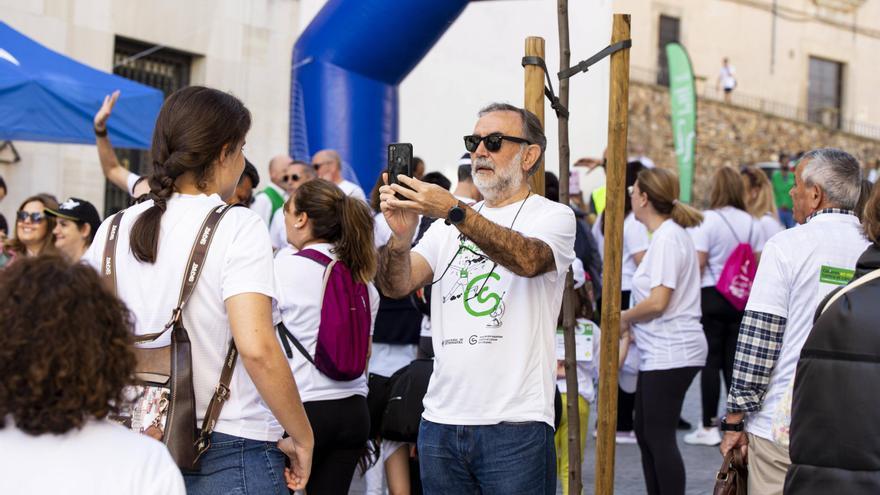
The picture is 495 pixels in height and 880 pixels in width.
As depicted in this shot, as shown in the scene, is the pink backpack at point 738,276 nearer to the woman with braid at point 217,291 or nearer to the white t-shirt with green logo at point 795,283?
the white t-shirt with green logo at point 795,283

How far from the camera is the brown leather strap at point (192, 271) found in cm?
270

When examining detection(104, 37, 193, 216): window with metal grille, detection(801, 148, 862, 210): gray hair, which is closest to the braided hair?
detection(801, 148, 862, 210): gray hair

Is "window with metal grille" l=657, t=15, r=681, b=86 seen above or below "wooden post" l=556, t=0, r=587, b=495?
above

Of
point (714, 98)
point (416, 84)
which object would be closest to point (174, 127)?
point (416, 84)

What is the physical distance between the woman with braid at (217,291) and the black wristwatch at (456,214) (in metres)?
0.57

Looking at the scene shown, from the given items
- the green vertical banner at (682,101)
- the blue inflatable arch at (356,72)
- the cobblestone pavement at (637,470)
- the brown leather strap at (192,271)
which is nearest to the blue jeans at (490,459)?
the brown leather strap at (192,271)

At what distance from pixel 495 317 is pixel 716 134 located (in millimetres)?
30861

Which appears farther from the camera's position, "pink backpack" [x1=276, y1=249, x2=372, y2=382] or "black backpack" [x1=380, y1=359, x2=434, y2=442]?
"black backpack" [x1=380, y1=359, x2=434, y2=442]

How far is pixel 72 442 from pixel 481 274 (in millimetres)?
1784

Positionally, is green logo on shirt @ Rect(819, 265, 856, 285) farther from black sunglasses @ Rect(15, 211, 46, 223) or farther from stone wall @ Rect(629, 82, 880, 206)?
stone wall @ Rect(629, 82, 880, 206)

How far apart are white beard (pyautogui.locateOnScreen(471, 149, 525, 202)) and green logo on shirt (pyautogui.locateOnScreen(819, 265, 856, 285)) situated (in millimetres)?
1161

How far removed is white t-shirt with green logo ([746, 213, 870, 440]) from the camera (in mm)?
3859

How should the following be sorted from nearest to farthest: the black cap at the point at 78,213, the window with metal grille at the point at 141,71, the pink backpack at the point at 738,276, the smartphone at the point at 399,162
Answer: the smartphone at the point at 399,162 → the black cap at the point at 78,213 → the pink backpack at the point at 738,276 → the window with metal grille at the point at 141,71

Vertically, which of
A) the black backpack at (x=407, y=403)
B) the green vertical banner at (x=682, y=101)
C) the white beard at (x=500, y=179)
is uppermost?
the green vertical banner at (x=682, y=101)
